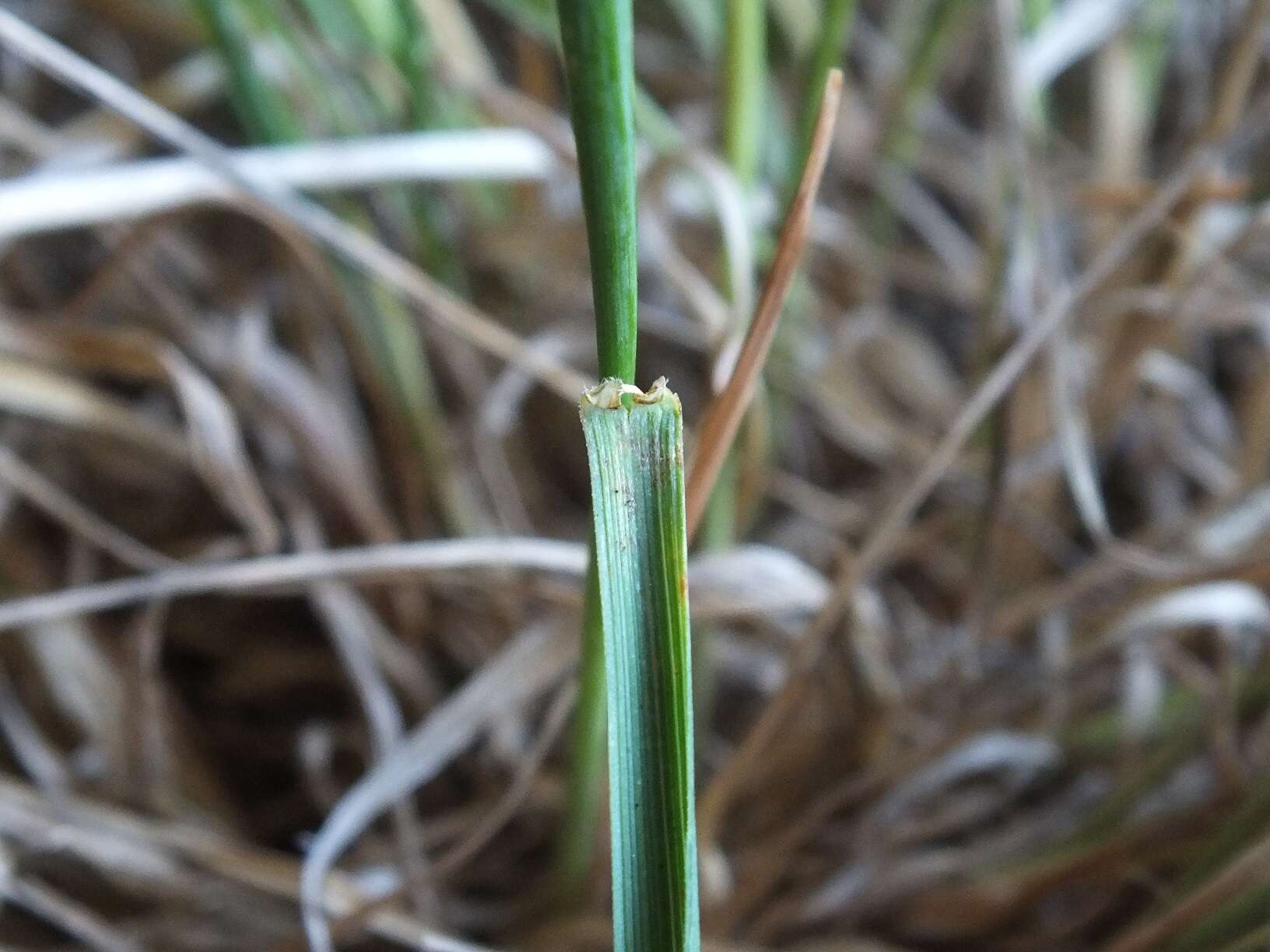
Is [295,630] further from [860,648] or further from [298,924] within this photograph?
[860,648]

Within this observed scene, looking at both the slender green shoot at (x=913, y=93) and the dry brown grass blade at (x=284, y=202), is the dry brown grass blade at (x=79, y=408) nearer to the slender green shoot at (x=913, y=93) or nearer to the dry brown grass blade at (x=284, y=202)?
the dry brown grass blade at (x=284, y=202)

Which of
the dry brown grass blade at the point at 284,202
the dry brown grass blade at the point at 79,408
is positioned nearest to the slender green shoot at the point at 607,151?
the dry brown grass blade at the point at 284,202

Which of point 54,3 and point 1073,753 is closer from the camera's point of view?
point 1073,753

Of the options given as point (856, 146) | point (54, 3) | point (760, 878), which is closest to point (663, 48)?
point (856, 146)

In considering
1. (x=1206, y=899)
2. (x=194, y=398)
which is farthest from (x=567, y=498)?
(x=1206, y=899)

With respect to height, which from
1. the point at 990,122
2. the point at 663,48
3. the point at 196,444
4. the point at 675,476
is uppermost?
the point at 663,48

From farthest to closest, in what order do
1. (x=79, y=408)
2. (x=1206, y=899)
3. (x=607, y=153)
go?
(x=79, y=408) → (x=1206, y=899) → (x=607, y=153)

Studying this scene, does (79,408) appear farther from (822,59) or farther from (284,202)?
(822,59)

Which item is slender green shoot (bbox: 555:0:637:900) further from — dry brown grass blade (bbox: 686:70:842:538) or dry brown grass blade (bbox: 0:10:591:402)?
dry brown grass blade (bbox: 0:10:591:402)
